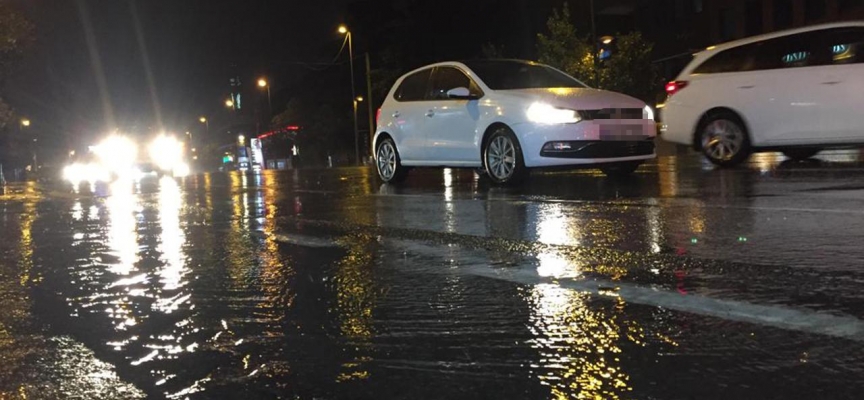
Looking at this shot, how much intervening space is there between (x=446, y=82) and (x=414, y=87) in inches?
31.1

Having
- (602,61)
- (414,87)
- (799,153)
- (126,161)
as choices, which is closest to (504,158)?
(414,87)

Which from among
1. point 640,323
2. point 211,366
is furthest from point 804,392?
point 211,366

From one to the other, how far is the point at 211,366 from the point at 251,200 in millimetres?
7328

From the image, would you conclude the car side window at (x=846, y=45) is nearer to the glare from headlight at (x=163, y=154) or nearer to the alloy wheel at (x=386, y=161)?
the alloy wheel at (x=386, y=161)

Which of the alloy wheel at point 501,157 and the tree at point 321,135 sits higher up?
the tree at point 321,135

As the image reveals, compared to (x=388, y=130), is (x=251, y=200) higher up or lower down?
lower down

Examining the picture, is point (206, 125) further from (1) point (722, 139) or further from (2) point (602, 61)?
(1) point (722, 139)

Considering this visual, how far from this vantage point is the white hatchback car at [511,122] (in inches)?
333

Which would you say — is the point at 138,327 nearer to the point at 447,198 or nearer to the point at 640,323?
the point at 640,323

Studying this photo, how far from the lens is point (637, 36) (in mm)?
27406

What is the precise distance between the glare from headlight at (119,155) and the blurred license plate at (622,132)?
26.1 m

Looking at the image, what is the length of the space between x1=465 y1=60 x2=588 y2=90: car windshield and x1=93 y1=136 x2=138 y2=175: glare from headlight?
2430cm

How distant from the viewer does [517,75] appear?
9.56 meters

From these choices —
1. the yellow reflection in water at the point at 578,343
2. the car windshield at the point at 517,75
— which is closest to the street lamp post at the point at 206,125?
the car windshield at the point at 517,75
